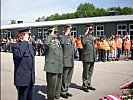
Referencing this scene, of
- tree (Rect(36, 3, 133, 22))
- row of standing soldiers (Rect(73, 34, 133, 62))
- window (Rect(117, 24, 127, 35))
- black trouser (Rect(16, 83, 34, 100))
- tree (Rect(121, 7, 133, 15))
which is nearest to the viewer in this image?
black trouser (Rect(16, 83, 34, 100))

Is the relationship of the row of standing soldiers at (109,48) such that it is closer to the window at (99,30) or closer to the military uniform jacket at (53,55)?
the military uniform jacket at (53,55)

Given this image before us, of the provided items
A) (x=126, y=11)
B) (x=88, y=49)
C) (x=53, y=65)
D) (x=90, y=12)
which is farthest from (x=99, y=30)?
(x=90, y=12)

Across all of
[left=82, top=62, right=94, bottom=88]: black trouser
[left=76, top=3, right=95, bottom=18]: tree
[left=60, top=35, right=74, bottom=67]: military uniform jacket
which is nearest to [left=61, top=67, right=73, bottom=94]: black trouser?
[left=60, top=35, right=74, bottom=67]: military uniform jacket

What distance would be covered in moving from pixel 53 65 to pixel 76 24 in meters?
26.5

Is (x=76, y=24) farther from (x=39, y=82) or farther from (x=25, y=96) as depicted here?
(x=25, y=96)

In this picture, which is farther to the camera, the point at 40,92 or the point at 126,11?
the point at 126,11

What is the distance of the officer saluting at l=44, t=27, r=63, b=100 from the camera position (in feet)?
20.5

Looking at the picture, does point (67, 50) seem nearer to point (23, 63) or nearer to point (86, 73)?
point (86, 73)

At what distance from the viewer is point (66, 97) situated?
7.22m

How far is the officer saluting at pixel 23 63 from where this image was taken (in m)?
5.21

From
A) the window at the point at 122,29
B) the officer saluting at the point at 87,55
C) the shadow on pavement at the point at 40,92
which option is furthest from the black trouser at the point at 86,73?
the window at the point at 122,29

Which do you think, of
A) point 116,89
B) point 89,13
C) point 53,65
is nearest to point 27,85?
point 53,65

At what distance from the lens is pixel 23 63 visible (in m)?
5.32

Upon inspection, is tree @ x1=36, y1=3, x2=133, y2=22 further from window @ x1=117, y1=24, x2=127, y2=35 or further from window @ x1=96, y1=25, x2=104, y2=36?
window @ x1=117, y1=24, x2=127, y2=35
